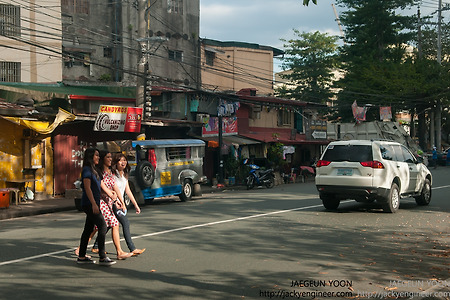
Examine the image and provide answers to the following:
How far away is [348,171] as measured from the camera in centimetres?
1459

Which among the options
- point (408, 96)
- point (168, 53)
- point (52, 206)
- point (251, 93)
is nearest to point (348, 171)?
point (52, 206)

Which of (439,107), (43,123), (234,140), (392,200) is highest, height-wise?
(439,107)

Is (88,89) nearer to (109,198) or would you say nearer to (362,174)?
(362,174)

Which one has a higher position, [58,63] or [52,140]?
[58,63]

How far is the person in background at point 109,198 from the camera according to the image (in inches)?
332

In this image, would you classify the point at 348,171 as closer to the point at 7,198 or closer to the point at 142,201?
the point at 142,201

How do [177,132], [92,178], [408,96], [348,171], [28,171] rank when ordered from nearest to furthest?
[92,178] < [348,171] < [28,171] < [177,132] < [408,96]

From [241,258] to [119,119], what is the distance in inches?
638

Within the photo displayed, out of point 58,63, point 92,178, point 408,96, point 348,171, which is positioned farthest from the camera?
point 408,96

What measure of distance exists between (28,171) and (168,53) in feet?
84.7

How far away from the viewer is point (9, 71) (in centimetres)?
3369

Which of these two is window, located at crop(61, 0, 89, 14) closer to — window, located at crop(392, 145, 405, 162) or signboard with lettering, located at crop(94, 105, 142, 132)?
signboard with lettering, located at crop(94, 105, 142, 132)

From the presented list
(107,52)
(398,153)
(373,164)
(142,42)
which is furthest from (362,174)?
(107,52)

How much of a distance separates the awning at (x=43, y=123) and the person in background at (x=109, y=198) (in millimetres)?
11467
